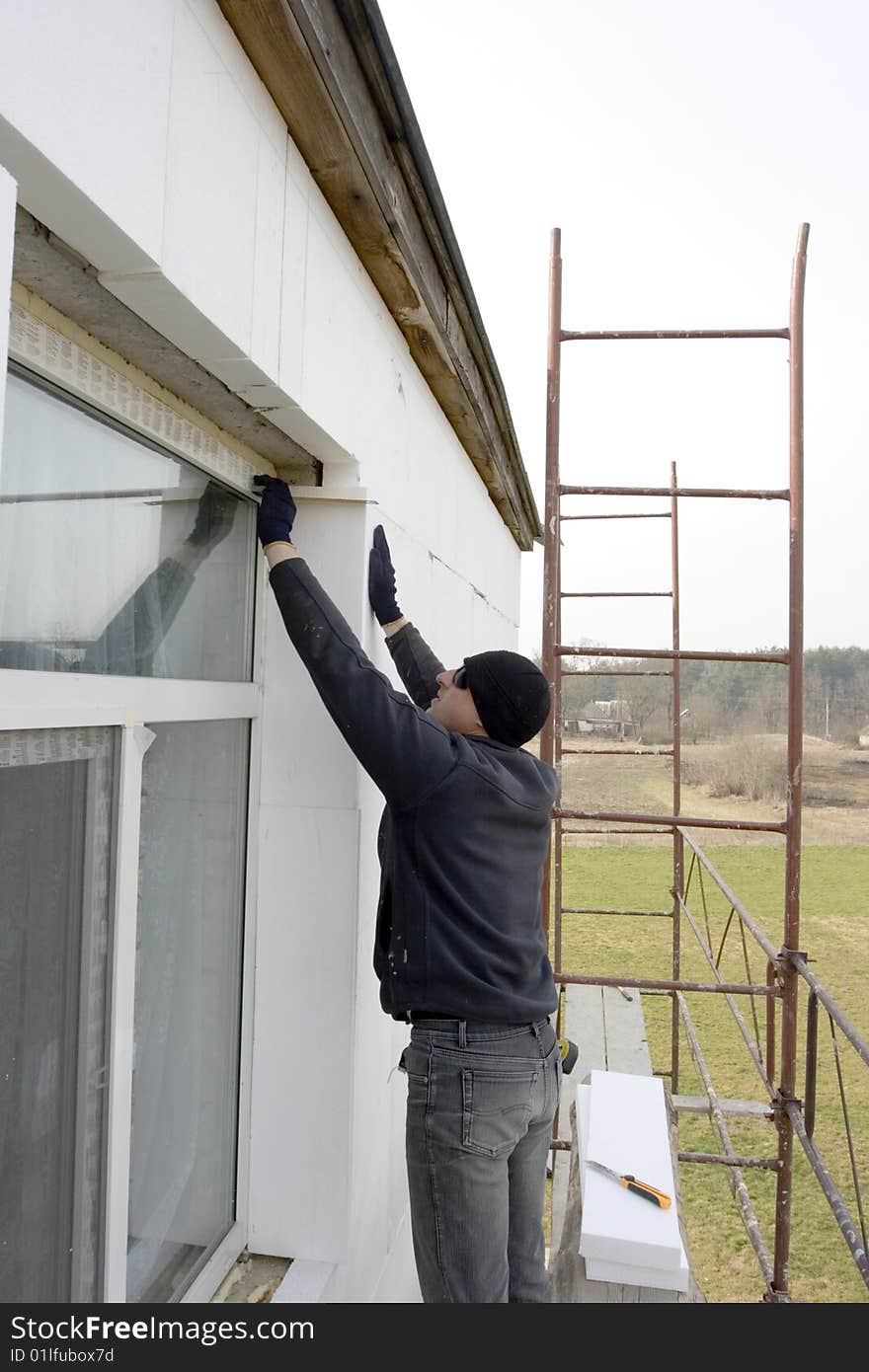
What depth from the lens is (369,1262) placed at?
2094 mm

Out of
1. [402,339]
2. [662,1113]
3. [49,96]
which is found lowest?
[662,1113]

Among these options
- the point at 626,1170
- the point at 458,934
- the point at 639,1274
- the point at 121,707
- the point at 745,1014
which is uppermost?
the point at 121,707

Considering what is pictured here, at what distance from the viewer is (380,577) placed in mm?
2049

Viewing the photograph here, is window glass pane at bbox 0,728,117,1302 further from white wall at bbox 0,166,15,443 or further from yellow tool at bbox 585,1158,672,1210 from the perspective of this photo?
yellow tool at bbox 585,1158,672,1210

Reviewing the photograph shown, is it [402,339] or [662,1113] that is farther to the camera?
[662,1113]

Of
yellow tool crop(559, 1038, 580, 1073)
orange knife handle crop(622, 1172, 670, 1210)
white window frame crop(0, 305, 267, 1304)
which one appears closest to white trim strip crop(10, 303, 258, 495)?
white window frame crop(0, 305, 267, 1304)

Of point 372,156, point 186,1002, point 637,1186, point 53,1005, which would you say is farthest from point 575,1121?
point 372,156

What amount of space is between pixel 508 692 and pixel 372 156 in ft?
3.58

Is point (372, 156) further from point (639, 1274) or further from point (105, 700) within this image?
point (639, 1274)

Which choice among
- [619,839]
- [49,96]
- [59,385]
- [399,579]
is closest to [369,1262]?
[399,579]

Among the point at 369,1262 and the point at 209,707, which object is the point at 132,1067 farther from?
the point at 369,1262

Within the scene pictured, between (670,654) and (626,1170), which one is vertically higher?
(670,654)

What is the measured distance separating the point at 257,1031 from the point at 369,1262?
27.1 inches

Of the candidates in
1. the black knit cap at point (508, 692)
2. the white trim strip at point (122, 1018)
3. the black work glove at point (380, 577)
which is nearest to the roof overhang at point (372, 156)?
the black work glove at point (380, 577)
